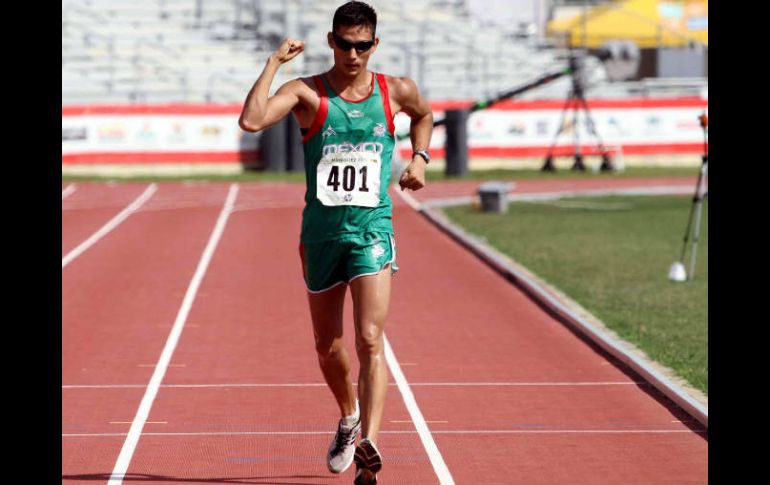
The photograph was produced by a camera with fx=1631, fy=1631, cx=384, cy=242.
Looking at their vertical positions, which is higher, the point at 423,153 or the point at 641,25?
the point at 641,25

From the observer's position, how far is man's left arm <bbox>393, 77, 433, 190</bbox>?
841 centimetres

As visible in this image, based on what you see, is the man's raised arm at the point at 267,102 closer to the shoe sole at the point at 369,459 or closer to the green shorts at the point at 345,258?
the green shorts at the point at 345,258

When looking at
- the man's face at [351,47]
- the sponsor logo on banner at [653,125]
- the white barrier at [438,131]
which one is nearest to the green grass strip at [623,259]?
the man's face at [351,47]

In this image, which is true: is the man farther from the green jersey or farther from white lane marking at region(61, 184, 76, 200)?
white lane marking at region(61, 184, 76, 200)

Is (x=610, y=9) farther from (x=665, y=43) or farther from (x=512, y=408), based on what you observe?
(x=512, y=408)

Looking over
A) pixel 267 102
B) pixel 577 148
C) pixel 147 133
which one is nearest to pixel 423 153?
pixel 267 102

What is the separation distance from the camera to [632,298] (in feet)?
55.2

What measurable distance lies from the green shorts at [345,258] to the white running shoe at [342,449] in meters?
0.77

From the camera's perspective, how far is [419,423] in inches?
414

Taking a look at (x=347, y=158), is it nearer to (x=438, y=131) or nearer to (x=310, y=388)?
(x=310, y=388)

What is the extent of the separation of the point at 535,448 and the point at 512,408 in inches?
54.6

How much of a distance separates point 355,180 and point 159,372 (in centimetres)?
483
